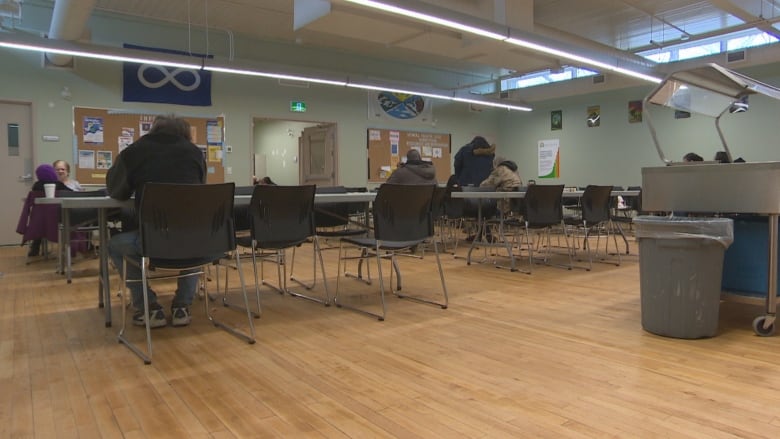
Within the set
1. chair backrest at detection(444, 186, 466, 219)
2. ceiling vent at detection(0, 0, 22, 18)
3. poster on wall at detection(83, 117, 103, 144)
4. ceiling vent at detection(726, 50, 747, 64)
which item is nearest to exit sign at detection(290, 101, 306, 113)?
poster on wall at detection(83, 117, 103, 144)

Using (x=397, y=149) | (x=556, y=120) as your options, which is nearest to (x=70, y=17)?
(x=397, y=149)

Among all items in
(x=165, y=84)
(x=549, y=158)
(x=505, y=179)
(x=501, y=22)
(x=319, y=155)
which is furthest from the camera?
(x=549, y=158)

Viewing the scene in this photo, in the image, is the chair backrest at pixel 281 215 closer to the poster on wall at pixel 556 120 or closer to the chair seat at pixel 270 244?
the chair seat at pixel 270 244

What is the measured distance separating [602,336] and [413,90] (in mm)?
6678

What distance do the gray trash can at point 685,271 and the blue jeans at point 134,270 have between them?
244cm

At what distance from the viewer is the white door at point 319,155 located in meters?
9.86

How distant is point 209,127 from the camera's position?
27.5 feet

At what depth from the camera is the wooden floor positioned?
161cm

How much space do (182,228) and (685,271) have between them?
7.92ft

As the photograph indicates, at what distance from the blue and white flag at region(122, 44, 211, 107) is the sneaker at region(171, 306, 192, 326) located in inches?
238

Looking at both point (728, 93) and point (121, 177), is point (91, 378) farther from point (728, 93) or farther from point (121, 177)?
point (728, 93)

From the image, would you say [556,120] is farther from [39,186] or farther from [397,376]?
[397,376]

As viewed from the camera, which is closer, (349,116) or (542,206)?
(542,206)

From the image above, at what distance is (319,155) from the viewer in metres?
10.1
